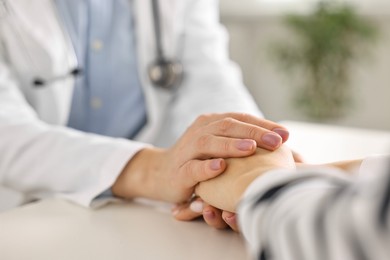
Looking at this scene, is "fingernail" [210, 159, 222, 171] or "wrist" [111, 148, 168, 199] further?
"wrist" [111, 148, 168, 199]

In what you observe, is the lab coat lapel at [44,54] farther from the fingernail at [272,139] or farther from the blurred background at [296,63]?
the blurred background at [296,63]

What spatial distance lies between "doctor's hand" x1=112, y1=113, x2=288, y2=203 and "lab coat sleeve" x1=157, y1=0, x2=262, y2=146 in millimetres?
300

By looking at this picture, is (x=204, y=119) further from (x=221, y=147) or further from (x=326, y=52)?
(x=326, y=52)

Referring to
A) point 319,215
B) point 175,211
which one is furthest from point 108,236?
point 319,215

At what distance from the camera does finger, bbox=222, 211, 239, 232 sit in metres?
0.64

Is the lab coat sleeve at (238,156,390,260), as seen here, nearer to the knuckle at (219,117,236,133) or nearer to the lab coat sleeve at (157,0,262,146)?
the knuckle at (219,117,236,133)

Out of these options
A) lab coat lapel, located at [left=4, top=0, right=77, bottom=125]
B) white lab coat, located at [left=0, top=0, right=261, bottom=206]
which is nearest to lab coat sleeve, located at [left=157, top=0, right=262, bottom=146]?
white lab coat, located at [left=0, top=0, right=261, bottom=206]

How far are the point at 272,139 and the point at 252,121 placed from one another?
0.06 m

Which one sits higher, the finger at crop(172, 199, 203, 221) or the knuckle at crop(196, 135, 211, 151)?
the knuckle at crop(196, 135, 211, 151)

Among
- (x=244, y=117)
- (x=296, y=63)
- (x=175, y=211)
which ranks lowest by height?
(x=296, y=63)

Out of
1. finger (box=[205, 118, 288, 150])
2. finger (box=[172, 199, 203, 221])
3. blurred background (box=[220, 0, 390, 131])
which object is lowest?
blurred background (box=[220, 0, 390, 131])

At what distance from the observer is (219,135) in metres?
0.70

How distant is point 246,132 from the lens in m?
0.68

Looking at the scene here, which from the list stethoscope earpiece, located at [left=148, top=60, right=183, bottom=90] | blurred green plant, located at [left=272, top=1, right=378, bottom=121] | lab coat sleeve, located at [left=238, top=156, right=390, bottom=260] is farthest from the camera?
blurred green plant, located at [left=272, top=1, right=378, bottom=121]
